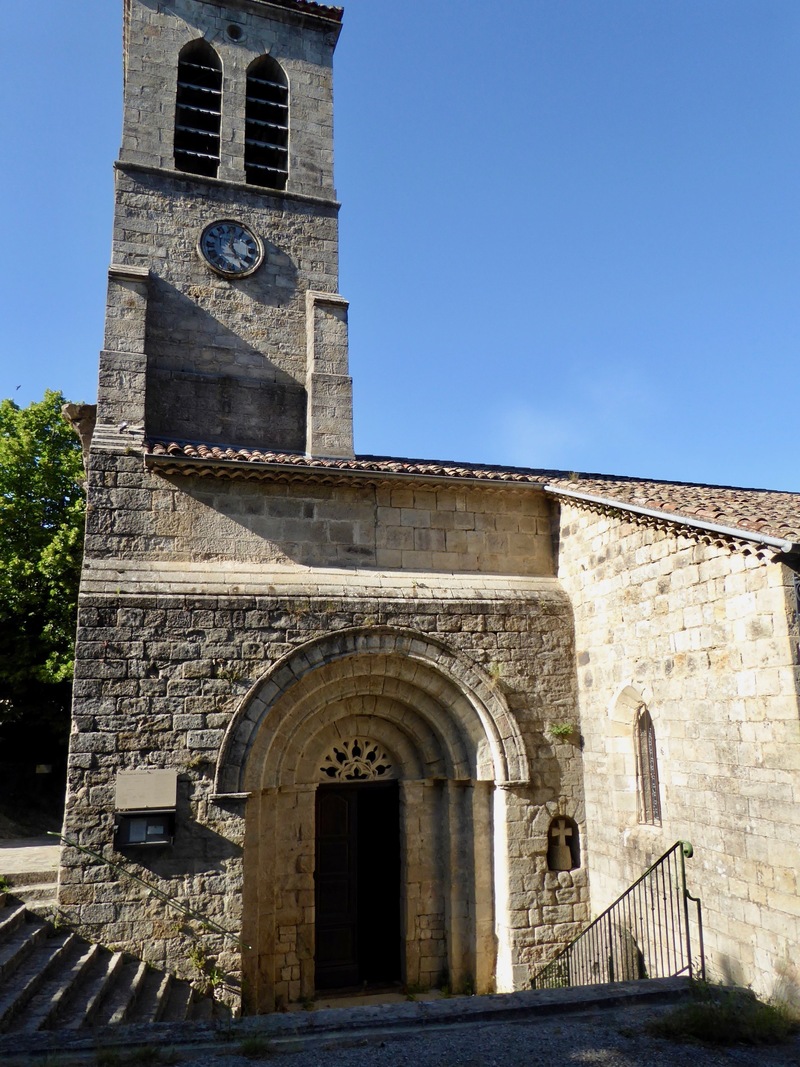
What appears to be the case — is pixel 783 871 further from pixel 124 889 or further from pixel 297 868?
pixel 124 889

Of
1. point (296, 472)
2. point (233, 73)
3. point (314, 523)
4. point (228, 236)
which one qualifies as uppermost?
point (233, 73)

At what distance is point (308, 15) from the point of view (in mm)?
12977

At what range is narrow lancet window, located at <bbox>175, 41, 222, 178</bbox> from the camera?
12031 mm

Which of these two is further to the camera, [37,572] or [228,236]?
[37,572]

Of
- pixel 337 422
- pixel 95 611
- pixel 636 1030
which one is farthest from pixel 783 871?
pixel 337 422

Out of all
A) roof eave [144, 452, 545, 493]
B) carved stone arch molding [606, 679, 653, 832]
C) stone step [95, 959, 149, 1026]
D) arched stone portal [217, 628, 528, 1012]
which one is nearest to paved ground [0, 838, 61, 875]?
stone step [95, 959, 149, 1026]

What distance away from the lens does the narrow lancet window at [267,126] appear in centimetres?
1236

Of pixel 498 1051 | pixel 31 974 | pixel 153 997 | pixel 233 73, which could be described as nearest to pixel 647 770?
pixel 498 1051

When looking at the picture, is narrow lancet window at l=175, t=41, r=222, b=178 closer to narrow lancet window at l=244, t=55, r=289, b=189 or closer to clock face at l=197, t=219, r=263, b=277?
narrow lancet window at l=244, t=55, r=289, b=189

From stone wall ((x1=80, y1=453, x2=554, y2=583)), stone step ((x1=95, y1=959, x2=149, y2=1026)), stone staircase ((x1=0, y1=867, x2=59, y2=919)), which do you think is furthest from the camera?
stone wall ((x1=80, y1=453, x2=554, y2=583))

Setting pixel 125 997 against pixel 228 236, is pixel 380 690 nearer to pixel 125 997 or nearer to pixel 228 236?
pixel 125 997

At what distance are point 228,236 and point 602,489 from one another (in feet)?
22.5

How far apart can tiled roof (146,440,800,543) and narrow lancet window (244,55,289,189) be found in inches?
195

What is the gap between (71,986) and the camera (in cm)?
638
